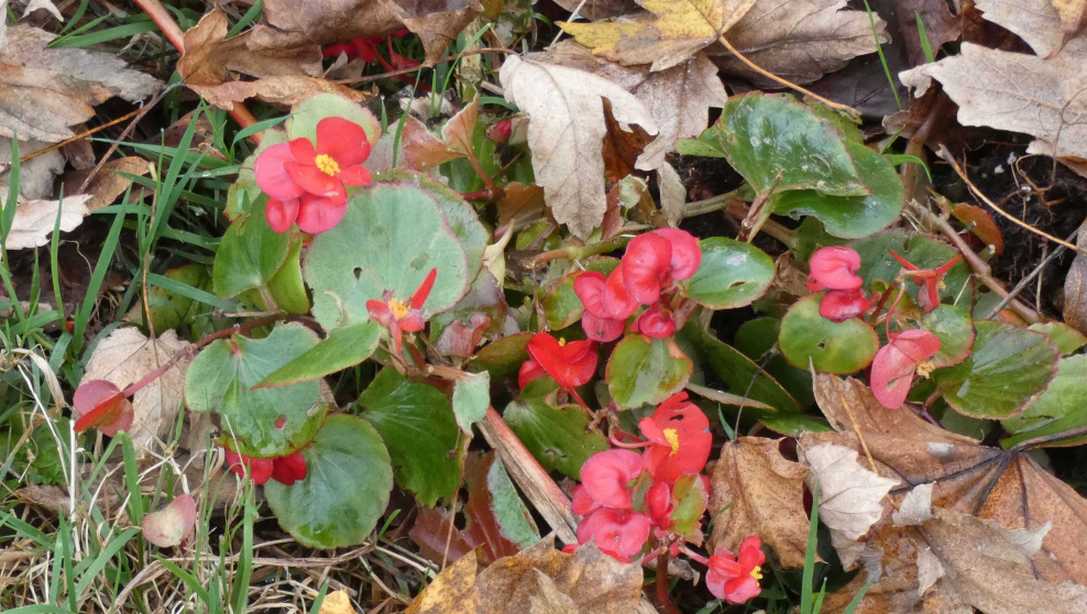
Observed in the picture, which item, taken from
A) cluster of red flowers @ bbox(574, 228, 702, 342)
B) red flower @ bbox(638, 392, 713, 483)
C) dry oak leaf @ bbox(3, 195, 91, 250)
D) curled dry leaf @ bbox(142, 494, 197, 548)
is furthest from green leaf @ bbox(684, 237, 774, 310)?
dry oak leaf @ bbox(3, 195, 91, 250)

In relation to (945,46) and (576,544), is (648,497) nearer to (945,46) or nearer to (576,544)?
(576,544)

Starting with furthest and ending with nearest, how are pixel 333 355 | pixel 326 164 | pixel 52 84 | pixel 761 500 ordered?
pixel 52 84, pixel 761 500, pixel 326 164, pixel 333 355

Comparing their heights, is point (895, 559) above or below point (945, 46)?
below

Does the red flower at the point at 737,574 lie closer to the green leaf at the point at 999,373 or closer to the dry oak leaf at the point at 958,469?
the dry oak leaf at the point at 958,469

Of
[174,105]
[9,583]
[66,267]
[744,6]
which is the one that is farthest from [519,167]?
[9,583]

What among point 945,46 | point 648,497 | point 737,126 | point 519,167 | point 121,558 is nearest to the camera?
point 648,497

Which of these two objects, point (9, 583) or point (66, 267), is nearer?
point (9, 583)

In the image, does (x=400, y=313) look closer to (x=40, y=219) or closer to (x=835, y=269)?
(x=835, y=269)

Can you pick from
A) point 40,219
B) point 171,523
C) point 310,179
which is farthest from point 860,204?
point 40,219
